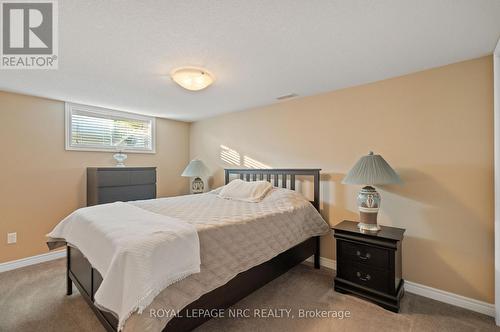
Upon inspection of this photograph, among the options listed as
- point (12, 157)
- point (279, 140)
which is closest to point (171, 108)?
point (279, 140)

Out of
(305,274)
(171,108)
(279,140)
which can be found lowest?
(305,274)

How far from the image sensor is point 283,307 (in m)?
2.03

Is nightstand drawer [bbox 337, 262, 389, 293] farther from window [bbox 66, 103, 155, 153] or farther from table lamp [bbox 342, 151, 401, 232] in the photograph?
window [bbox 66, 103, 155, 153]

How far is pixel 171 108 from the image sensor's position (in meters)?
3.67

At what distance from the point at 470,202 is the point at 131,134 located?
464 centimetres

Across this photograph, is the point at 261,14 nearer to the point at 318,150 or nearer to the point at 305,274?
the point at 318,150

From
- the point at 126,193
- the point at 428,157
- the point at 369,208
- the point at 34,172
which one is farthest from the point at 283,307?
the point at 34,172

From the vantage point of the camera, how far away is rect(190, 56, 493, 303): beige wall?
1980 mm

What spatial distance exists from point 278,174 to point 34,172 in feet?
10.8

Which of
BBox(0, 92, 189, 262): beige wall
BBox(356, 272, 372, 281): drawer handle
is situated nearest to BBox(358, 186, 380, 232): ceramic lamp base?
BBox(356, 272, 372, 281): drawer handle

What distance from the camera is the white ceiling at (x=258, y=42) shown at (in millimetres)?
1374

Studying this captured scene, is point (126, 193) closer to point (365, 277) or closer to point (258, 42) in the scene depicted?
point (258, 42)

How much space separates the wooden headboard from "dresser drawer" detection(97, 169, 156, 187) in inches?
50.6

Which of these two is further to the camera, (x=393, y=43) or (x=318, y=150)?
(x=318, y=150)
